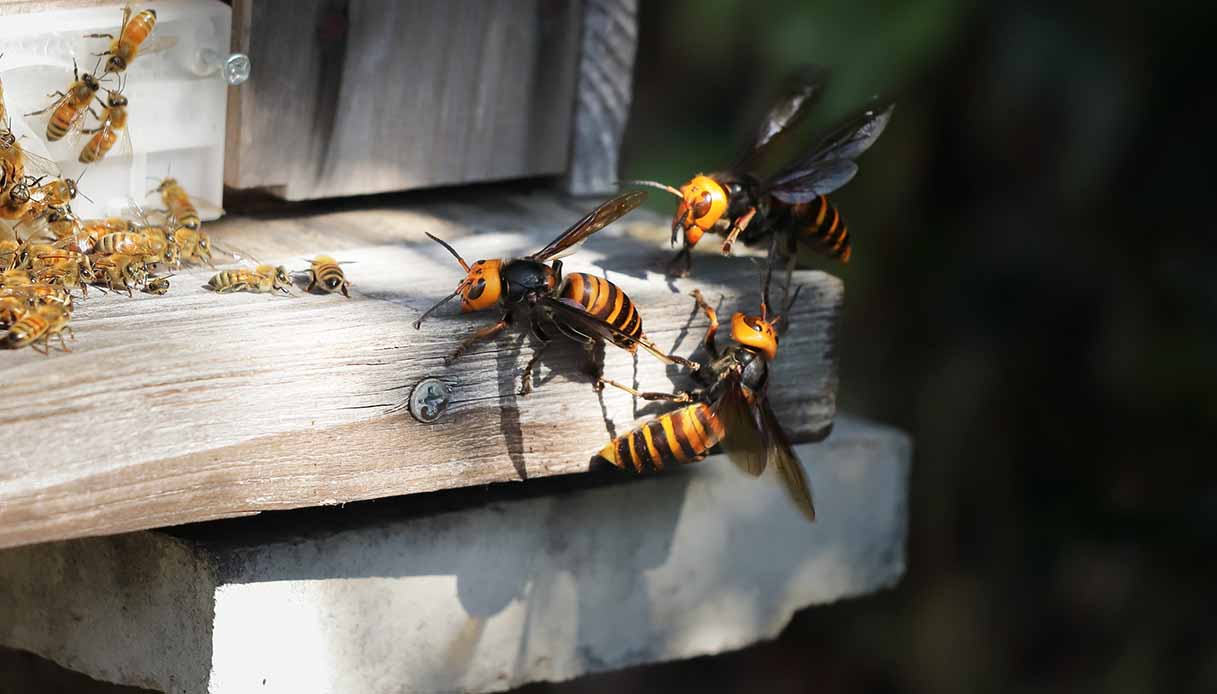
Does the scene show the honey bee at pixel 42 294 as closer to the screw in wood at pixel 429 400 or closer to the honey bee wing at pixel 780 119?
the screw in wood at pixel 429 400

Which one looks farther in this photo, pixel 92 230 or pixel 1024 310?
pixel 1024 310

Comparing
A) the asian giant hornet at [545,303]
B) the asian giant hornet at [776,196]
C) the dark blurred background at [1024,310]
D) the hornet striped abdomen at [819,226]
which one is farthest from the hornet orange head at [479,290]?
the dark blurred background at [1024,310]

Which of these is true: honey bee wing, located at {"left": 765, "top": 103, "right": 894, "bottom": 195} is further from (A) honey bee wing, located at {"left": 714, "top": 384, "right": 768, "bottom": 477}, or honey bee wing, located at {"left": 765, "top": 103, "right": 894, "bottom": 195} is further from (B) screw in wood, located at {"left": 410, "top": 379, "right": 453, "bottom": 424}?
(B) screw in wood, located at {"left": 410, "top": 379, "right": 453, "bottom": 424}

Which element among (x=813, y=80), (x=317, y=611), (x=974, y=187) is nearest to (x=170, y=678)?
(x=317, y=611)

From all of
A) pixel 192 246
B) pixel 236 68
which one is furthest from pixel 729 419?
pixel 236 68

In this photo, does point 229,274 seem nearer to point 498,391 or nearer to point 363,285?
point 363,285

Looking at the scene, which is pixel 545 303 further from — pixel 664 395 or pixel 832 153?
pixel 832 153
